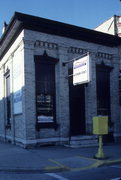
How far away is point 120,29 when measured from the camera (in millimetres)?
23188

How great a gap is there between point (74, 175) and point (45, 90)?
7.50m

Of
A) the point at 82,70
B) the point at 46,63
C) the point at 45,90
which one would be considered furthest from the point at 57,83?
the point at 82,70

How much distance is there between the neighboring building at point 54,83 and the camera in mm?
14180

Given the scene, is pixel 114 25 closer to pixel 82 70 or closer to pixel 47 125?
pixel 82 70

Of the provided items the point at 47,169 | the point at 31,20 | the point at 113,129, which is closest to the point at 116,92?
the point at 113,129

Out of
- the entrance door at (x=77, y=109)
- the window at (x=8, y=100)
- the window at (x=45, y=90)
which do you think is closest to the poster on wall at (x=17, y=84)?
the window at (x=45, y=90)

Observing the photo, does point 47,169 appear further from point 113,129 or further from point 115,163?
point 113,129

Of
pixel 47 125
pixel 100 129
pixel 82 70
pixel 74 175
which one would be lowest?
pixel 74 175

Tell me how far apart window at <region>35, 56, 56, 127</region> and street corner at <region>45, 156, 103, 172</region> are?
14.7 ft

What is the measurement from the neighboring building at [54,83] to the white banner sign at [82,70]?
54.6 inches

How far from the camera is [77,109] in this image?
52.6ft

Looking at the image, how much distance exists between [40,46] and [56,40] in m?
1.15

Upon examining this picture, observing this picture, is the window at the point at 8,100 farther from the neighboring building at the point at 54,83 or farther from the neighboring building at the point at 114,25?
the neighboring building at the point at 114,25

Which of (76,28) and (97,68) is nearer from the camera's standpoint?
(76,28)
